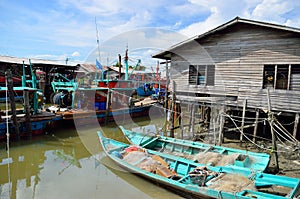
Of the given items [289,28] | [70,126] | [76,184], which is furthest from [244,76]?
[70,126]

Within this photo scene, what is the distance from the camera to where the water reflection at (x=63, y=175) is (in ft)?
24.0

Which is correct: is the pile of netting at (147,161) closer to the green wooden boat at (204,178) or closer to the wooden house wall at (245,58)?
the green wooden boat at (204,178)

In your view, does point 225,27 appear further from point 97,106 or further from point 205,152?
point 97,106

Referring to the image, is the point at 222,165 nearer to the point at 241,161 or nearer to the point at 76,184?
the point at 241,161

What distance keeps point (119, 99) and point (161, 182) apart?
11.5m

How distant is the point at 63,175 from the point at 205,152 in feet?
18.2

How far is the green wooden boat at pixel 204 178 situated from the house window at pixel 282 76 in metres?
4.27

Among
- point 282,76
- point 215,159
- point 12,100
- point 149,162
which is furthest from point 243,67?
point 12,100

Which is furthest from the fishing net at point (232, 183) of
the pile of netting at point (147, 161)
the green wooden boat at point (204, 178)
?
the pile of netting at point (147, 161)

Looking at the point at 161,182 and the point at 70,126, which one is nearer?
the point at 161,182

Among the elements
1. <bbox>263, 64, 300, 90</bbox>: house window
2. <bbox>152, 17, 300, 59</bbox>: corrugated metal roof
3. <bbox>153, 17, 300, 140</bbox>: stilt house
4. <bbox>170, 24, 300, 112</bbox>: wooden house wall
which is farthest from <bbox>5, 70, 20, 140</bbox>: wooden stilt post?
<bbox>263, 64, 300, 90</bbox>: house window

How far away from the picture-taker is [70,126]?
14477mm

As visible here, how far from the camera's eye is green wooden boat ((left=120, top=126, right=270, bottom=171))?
7.32 meters

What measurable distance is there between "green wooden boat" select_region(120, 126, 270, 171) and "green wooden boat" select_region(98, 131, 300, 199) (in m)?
0.59
